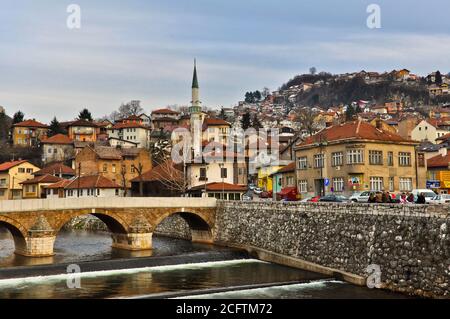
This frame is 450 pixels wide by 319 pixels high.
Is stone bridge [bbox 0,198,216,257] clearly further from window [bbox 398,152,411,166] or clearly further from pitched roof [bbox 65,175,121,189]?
pitched roof [bbox 65,175,121,189]

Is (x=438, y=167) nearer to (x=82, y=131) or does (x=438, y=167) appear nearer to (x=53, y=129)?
(x=82, y=131)

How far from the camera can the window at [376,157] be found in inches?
2080

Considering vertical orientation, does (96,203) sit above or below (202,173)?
below

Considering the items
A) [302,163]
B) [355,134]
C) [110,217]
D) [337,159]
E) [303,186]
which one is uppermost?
[355,134]

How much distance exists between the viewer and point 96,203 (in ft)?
146

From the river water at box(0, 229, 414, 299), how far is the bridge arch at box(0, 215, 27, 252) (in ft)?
4.16

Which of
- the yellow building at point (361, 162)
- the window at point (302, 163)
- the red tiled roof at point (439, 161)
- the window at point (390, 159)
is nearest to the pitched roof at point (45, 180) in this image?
the window at point (302, 163)

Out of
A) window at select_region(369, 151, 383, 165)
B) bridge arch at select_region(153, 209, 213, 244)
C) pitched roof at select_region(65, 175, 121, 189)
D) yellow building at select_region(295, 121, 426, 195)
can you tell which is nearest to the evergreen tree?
pitched roof at select_region(65, 175, 121, 189)

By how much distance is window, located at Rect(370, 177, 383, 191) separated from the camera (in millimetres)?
52750

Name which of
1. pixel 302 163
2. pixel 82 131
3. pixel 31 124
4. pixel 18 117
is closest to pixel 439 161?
pixel 302 163

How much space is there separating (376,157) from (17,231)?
114ft
